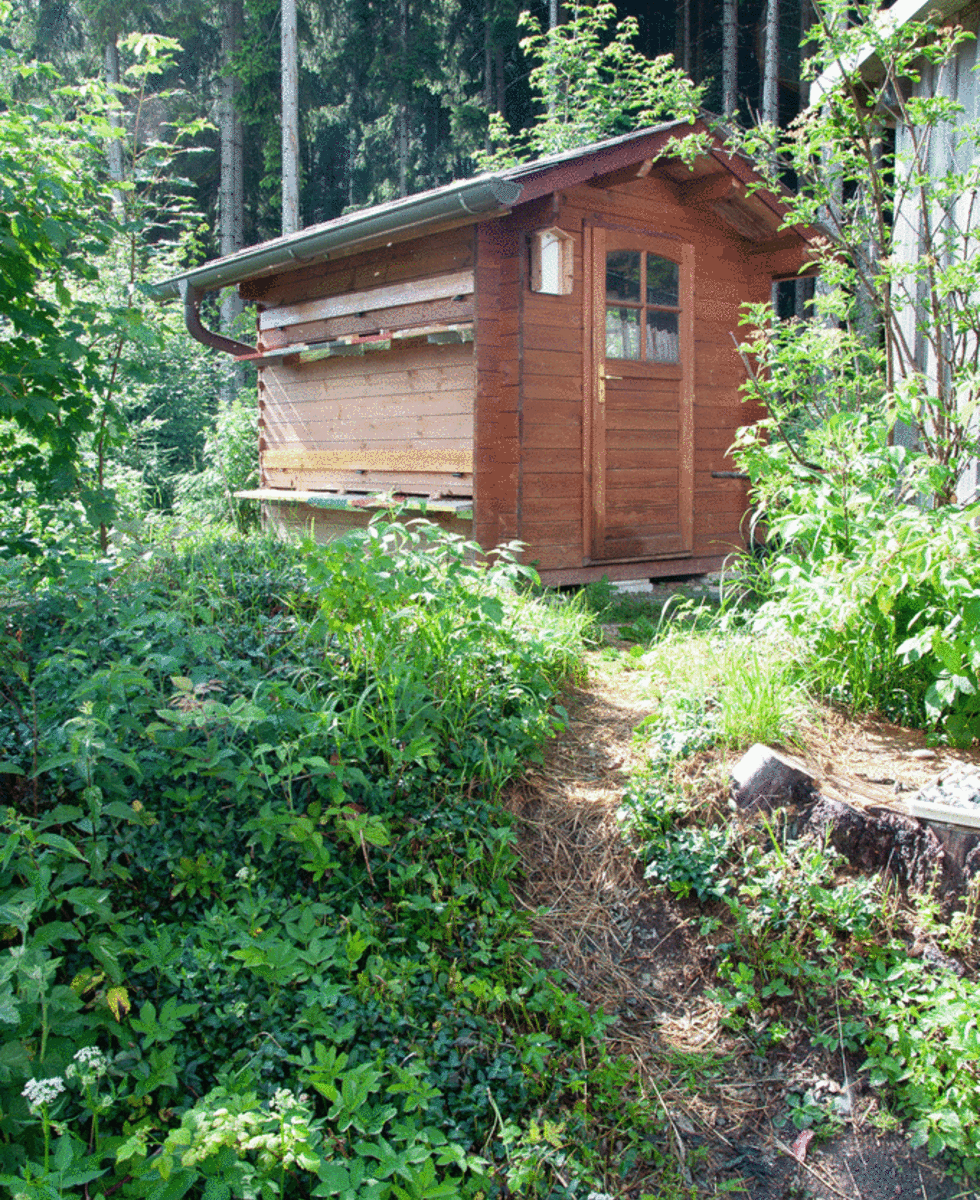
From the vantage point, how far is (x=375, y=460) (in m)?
7.29

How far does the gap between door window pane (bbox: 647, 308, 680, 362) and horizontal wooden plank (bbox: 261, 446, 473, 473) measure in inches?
72.1

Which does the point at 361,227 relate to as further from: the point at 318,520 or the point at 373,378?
the point at 318,520

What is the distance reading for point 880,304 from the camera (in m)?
3.78

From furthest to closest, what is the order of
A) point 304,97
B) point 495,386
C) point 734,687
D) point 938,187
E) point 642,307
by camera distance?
1. point 304,97
2. point 642,307
3. point 495,386
4. point 938,187
5. point 734,687

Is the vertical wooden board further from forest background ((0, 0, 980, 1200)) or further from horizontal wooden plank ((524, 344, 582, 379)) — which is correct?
forest background ((0, 0, 980, 1200))

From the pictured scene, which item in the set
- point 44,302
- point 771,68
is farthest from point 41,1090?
point 771,68

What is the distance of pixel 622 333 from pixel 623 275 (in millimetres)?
Answer: 432

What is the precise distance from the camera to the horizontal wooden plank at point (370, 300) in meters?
6.25

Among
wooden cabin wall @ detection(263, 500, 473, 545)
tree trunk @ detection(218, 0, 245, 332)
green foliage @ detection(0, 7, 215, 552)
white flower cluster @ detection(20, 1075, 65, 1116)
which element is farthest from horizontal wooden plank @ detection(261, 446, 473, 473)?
tree trunk @ detection(218, 0, 245, 332)

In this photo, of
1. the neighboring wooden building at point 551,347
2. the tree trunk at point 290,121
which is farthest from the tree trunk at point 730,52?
the neighboring wooden building at point 551,347

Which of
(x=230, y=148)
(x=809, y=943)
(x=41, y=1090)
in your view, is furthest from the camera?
(x=230, y=148)

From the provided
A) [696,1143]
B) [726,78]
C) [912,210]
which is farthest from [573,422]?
[726,78]

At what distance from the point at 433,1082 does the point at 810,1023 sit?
1.06 m

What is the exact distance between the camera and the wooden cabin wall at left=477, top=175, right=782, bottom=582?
20.6ft
